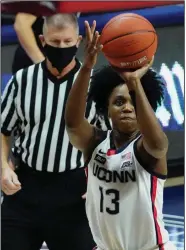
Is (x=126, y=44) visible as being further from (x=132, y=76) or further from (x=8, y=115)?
(x=8, y=115)

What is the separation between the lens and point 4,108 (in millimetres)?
1981

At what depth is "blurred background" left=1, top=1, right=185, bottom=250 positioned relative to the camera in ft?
6.55

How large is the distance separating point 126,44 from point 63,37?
386 mm

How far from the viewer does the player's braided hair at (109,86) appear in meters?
1.60

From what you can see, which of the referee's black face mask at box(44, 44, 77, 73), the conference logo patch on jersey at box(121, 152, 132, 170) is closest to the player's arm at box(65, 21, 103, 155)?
the conference logo patch on jersey at box(121, 152, 132, 170)

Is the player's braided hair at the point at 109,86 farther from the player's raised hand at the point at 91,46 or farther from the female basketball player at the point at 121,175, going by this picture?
the player's raised hand at the point at 91,46

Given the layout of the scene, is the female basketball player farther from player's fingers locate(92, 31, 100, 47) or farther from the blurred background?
the blurred background

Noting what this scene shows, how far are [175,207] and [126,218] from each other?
64 cm

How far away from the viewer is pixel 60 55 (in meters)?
1.87

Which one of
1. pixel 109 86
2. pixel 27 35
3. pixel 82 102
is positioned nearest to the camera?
pixel 82 102

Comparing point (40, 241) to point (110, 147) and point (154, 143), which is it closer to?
point (110, 147)

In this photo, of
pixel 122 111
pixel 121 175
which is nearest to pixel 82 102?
pixel 122 111

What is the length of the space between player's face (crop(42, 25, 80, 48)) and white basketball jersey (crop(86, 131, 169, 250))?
1.55ft

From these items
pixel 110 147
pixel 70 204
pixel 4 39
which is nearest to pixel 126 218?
pixel 110 147
